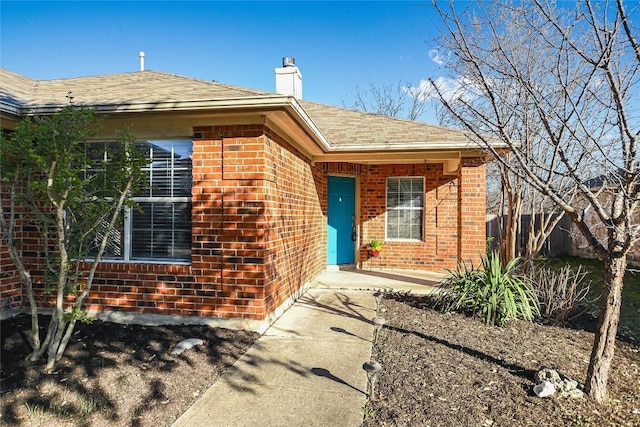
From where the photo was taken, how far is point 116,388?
3.10 metres

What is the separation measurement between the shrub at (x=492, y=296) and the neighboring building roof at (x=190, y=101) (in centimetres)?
247

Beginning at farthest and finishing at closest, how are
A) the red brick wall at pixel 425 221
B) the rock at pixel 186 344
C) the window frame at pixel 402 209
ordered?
the window frame at pixel 402 209 → the red brick wall at pixel 425 221 → the rock at pixel 186 344

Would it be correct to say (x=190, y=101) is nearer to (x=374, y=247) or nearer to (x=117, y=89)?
(x=117, y=89)

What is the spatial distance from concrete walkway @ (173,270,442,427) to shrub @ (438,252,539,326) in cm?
133

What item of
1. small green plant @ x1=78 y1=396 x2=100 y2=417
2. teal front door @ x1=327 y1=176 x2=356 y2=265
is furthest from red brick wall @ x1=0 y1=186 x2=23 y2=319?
teal front door @ x1=327 y1=176 x2=356 y2=265

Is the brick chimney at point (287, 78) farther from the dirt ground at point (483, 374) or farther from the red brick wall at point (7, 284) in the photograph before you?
the dirt ground at point (483, 374)

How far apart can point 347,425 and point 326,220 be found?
6.53 meters

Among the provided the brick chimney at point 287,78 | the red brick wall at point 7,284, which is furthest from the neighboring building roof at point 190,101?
the red brick wall at point 7,284

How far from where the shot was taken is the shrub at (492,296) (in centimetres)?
515

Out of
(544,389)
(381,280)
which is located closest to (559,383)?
(544,389)

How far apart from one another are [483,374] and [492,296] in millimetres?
1874

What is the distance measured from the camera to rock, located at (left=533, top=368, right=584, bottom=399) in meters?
3.17

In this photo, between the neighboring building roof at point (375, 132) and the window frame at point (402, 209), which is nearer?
the neighboring building roof at point (375, 132)

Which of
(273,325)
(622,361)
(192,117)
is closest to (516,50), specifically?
(622,361)
